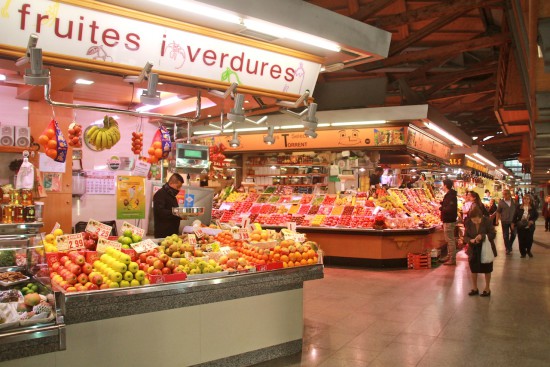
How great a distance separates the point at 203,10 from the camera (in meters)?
4.38

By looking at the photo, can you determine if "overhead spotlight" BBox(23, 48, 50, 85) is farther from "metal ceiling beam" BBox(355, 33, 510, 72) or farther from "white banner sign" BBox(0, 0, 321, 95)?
"metal ceiling beam" BBox(355, 33, 510, 72)

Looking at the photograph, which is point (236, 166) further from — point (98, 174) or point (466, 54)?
point (466, 54)

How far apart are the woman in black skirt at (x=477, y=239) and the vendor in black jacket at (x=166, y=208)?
15.4 ft

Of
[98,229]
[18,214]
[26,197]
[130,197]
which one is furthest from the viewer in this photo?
[130,197]

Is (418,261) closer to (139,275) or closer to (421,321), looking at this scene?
(421,321)

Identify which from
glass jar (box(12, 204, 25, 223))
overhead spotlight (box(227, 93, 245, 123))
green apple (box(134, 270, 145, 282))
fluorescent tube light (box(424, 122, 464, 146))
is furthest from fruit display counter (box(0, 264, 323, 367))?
fluorescent tube light (box(424, 122, 464, 146))

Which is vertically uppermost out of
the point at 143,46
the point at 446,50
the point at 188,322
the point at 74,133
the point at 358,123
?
the point at 446,50

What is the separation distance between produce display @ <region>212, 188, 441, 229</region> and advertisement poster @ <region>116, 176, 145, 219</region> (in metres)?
3.27

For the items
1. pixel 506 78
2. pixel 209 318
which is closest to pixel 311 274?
pixel 209 318

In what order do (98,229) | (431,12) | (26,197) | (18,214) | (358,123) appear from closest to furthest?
(98,229), (18,214), (26,197), (431,12), (358,123)

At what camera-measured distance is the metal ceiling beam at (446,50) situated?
11160 mm

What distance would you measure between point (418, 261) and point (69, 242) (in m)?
7.76

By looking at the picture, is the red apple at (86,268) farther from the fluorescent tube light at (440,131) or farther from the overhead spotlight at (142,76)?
the fluorescent tube light at (440,131)

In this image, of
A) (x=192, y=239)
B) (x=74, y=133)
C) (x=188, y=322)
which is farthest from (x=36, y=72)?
(x=188, y=322)
